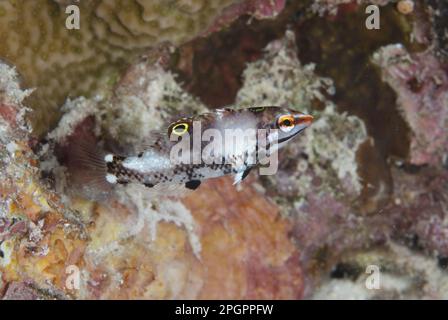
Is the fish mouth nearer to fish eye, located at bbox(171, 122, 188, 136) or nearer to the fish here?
the fish

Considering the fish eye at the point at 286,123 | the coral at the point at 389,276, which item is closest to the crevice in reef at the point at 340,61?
the coral at the point at 389,276

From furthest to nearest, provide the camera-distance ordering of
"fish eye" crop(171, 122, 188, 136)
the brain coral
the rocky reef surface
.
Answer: the rocky reef surface, the brain coral, "fish eye" crop(171, 122, 188, 136)

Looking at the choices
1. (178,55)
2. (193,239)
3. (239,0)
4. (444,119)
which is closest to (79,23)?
(178,55)

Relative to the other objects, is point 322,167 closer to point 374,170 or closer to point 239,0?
point 374,170

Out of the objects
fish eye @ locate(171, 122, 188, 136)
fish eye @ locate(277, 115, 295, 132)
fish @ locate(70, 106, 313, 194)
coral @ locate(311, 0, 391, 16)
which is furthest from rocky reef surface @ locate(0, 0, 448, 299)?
fish eye @ locate(277, 115, 295, 132)

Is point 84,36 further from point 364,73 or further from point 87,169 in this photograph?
point 364,73

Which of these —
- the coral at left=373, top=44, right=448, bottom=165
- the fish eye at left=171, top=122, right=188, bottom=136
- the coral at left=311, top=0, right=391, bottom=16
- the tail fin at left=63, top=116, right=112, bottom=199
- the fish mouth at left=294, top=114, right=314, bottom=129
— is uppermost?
the coral at left=311, top=0, right=391, bottom=16
